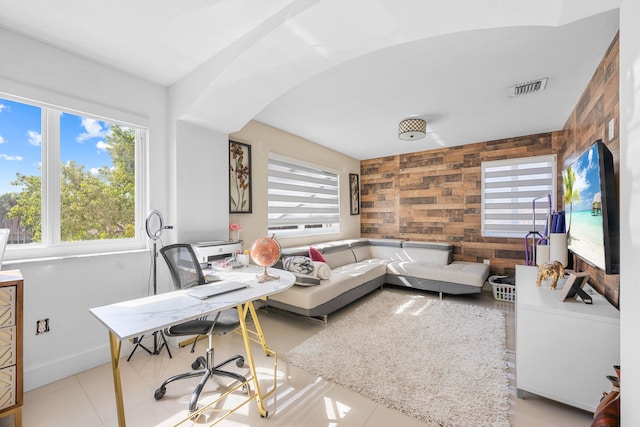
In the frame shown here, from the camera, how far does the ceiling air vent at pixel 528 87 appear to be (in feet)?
8.09

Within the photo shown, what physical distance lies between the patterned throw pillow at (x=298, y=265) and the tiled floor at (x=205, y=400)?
101 centimetres

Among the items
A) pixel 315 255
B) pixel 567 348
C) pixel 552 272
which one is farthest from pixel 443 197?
pixel 567 348

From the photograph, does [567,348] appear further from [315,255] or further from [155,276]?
[155,276]

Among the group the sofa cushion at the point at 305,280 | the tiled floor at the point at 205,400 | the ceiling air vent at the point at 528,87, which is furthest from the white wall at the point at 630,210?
the sofa cushion at the point at 305,280

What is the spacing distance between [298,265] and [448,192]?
3.21 metres

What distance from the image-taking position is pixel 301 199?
4.45 metres

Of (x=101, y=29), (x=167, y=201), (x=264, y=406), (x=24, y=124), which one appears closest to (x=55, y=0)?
(x=101, y=29)

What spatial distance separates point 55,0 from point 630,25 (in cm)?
305

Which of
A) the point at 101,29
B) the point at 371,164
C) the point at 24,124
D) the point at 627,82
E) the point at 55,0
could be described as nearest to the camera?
the point at 627,82

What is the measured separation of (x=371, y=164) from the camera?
5.80 meters

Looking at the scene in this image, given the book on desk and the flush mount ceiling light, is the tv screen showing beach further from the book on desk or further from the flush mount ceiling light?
the book on desk

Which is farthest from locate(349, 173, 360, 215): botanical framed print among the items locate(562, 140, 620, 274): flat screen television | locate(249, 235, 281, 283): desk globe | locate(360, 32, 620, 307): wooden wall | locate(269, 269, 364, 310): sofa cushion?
locate(249, 235, 281, 283): desk globe

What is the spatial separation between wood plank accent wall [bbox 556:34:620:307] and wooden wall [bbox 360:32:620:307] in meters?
0.05

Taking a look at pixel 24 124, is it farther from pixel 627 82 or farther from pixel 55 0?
pixel 627 82
